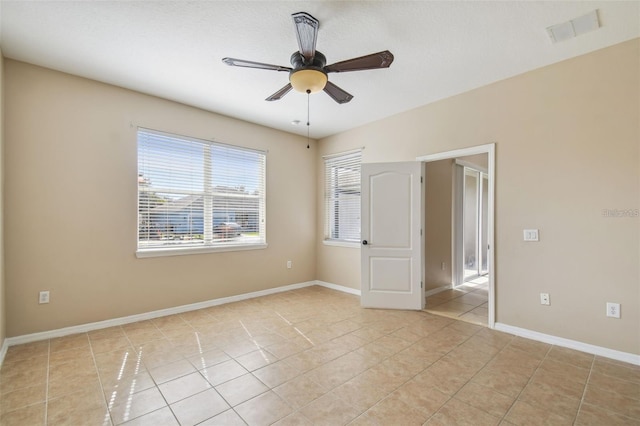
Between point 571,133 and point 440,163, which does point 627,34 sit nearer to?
point 571,133

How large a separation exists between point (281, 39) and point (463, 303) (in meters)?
4.15

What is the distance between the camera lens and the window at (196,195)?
373 cm

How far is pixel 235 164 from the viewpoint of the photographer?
4586 mm

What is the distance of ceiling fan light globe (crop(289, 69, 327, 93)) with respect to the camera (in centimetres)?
224

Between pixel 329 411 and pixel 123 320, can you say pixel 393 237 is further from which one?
pixel 123 320

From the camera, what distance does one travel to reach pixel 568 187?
289cm

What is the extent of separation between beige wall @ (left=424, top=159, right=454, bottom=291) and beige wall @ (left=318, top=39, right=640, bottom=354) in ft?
4.20

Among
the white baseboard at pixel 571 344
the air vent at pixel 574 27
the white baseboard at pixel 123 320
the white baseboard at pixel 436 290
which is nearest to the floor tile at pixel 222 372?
the white baseboard at pixel 123 320

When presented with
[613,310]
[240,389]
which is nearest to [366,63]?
[240,389]

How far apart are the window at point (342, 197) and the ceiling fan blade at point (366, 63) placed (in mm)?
2766

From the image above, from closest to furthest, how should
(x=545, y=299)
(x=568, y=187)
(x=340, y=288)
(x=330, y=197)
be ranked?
1. (x=568, y=187)
2. (x=545, y=299)
3. (x=340, y=288)
4. (x=330, y=197)

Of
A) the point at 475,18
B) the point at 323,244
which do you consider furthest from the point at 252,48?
the point at 323,244

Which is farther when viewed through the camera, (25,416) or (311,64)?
(311,64)

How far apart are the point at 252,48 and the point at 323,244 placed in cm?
358
